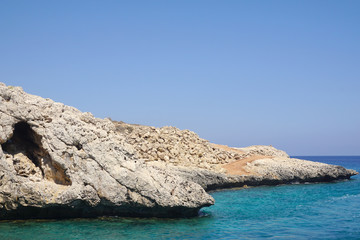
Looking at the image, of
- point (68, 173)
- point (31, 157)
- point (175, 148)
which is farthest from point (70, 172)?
point (175, 148)

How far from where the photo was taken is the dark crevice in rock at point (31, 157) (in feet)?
53.6

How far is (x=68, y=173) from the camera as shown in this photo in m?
16.2

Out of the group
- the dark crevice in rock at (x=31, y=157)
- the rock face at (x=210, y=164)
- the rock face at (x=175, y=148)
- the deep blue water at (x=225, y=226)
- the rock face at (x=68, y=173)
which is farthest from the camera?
the rock face at (x=175, y=148)

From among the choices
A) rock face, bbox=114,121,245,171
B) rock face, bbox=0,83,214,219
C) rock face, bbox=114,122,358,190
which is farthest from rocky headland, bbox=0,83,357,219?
rock face, bbox=114,121,245,171

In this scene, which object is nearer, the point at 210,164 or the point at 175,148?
the point at 210,164

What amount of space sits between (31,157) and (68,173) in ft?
7.41

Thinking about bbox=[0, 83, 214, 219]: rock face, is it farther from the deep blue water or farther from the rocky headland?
the deep blue water

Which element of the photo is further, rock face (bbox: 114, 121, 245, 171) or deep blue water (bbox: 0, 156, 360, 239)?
rock face (bbox: 114, 121, 245, 171)

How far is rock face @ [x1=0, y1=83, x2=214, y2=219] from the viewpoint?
51.0ft

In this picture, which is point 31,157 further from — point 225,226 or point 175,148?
point 175,148

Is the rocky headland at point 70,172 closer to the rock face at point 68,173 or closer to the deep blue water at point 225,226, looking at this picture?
the rock face at point 68,173

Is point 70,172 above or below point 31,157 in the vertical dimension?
below

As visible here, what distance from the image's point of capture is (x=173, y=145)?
37125 mm

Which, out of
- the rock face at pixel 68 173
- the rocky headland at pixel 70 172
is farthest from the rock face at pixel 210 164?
the rock face at pixel 68 173
